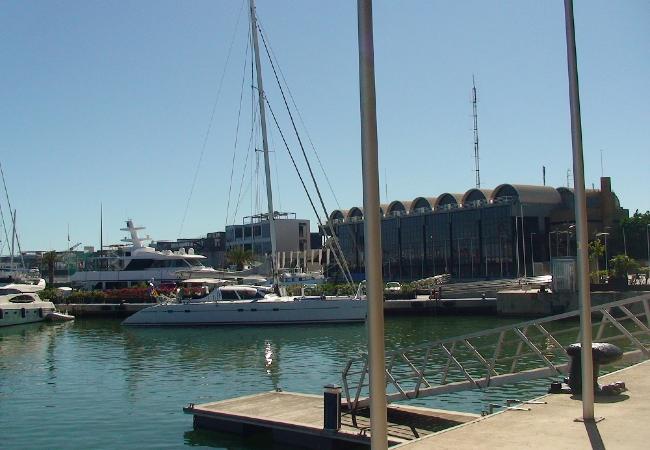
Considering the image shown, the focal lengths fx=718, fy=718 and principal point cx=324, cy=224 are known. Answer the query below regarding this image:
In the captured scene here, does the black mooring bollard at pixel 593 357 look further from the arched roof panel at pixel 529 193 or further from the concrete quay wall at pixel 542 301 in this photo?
the arched roof panel at pixel 529 193

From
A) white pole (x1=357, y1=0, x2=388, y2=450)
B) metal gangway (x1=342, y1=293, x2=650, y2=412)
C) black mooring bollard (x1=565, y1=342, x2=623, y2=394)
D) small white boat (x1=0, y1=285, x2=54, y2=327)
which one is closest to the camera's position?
white pole (x1=357, y1=0, x2=388, y2=450)

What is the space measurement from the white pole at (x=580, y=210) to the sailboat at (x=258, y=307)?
4060cm

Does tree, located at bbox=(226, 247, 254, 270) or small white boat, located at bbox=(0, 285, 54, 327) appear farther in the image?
tree, located at bbox=(226, 247, 254, 270)

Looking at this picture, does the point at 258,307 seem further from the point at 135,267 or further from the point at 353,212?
Result: the point at 353,212

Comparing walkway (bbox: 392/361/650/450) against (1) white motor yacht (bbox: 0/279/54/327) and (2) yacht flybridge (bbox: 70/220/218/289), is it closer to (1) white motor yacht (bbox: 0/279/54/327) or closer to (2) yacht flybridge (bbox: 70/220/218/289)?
(1) white motor yacht (bbox: 0/279/54/327)

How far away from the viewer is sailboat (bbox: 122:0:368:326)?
5147 cm

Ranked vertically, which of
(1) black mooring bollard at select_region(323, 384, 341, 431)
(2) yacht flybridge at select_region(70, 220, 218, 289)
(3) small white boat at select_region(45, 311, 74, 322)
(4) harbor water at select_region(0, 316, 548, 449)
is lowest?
(4) harbor water at select_region(0, 316, 548, 449)

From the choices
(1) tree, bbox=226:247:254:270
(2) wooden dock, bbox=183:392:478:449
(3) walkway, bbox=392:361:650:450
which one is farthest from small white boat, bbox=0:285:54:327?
(3) walkway, bbox=392:361:650:450

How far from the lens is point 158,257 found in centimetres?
8362

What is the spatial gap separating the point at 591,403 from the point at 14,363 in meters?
31.7

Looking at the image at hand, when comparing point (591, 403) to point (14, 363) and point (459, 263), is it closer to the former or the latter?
point (14, 363)

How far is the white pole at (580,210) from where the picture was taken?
1078 cm

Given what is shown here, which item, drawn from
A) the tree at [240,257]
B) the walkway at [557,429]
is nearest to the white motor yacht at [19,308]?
the tree at [240,257]

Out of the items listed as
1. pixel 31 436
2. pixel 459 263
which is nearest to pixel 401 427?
pixel 31 436
